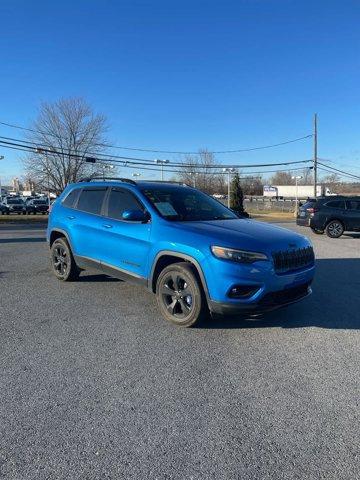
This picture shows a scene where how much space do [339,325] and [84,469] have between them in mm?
3788

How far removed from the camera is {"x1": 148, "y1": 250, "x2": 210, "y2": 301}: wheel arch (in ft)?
15.5

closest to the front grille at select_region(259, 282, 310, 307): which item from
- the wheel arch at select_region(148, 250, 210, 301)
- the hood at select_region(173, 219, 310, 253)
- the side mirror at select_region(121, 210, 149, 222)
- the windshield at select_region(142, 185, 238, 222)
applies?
the hood at select_region(173, 219, 310, 253)

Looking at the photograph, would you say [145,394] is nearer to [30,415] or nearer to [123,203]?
[30,415]

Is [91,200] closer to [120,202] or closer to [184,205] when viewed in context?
[120,202]

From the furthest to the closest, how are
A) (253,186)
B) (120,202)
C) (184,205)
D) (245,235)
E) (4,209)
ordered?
(253,186), (4,209), (120,202), (184,205), (245,235)

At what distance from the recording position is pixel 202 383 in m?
3.64

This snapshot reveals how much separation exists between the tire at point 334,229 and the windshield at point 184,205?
40.3ft

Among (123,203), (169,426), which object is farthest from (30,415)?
(123,203)

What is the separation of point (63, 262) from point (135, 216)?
8.64 feet

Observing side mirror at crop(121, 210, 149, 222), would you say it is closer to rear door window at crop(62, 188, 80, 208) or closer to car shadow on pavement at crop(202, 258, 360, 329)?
car shadow on pavement at crop(202, 258, 360, 329)

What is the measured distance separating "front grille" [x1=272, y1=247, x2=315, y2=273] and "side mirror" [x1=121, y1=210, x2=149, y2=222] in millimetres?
1795

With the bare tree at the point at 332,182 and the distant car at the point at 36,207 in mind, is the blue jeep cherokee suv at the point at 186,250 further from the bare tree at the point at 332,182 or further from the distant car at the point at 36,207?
the bare tree at the point at 332,182

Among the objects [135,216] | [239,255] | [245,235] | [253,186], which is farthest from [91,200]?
[253,186]

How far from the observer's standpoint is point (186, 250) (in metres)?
4.87
